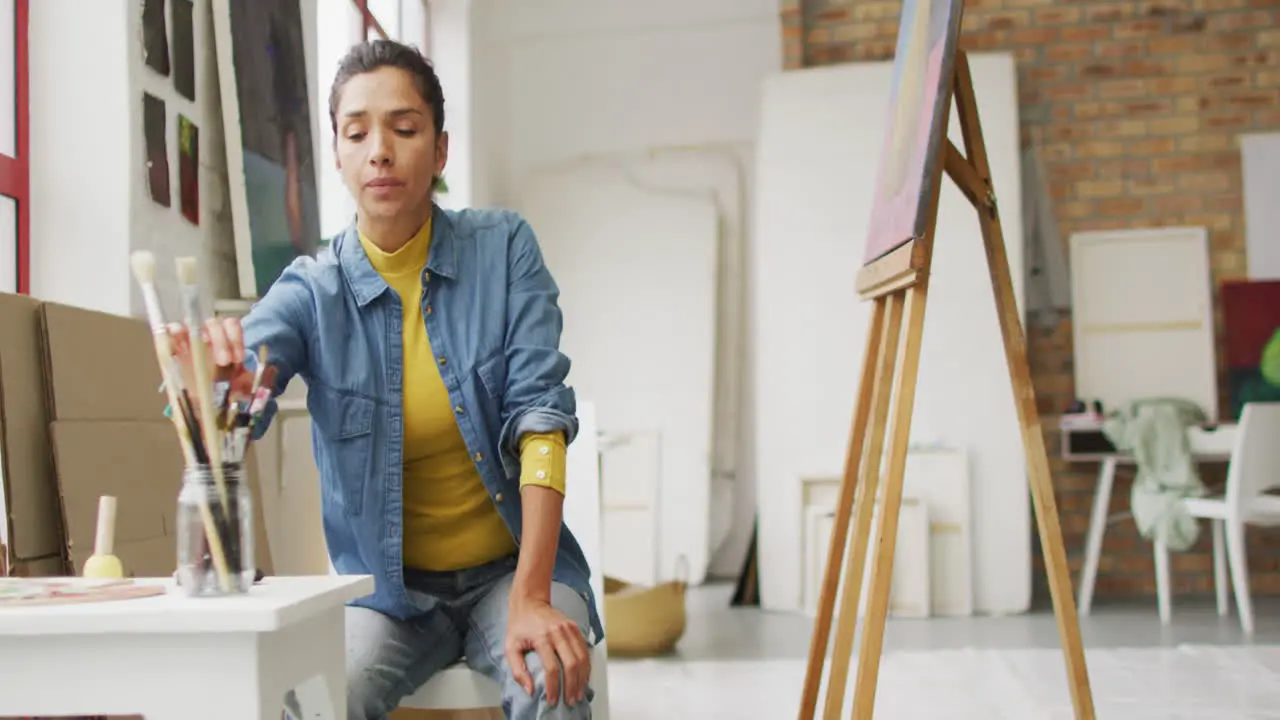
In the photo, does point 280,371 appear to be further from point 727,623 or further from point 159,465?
point 727,623

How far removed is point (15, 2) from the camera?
7.44 feet

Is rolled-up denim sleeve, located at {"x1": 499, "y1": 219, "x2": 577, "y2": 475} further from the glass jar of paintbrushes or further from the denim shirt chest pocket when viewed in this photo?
the glass jar of paintbrushes

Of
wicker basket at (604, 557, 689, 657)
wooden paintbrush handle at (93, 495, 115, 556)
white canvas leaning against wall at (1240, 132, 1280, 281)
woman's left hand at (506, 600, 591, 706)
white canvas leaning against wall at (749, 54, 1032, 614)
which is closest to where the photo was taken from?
wooden paintbrush handle at (93, 495, 115, 556)

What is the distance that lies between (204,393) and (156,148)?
153cm

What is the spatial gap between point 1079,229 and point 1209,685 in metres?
2.61

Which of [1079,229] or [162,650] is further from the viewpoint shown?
[1079,229]

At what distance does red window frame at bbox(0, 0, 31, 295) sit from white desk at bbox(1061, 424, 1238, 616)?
397 centimetres

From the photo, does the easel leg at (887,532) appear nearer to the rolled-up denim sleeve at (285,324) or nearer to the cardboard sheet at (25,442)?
the rolled-up denim sleeve at (285,324)

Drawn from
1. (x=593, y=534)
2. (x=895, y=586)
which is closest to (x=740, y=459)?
(x=895, y=586)

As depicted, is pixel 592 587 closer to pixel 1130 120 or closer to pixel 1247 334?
pixel 1247 334

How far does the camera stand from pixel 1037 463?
204cm

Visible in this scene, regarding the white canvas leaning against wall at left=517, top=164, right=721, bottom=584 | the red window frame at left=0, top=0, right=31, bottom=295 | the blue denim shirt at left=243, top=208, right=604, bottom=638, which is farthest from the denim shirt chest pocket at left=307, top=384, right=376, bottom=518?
the white canvas leaning against wall at left=517, top=164, right=721, bottom=584

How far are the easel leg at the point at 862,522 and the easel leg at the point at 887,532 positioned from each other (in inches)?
1.7

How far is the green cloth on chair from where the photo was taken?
4.46 m
